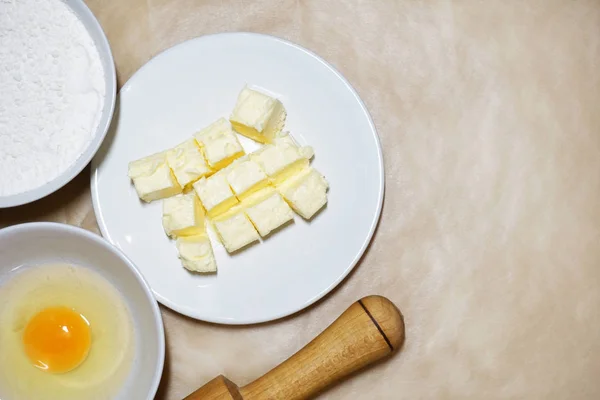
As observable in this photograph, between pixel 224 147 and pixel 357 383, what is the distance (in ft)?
1.85

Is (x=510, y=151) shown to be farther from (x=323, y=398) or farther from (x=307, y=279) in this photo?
(x=323, y=398)

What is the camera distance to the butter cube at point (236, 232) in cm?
118

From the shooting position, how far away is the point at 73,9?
1170 millimetres

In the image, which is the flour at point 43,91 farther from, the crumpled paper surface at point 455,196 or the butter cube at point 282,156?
the butter cube at point 282,156

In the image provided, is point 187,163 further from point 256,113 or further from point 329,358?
point 329,358

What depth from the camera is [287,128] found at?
4.08 feet

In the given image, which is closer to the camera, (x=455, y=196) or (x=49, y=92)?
(x=49, y=92)

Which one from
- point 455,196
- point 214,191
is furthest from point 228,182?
point 455,196

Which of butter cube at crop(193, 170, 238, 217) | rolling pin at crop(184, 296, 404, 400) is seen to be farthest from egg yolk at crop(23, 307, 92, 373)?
butter cube at crop(193, 170, 238, 217)

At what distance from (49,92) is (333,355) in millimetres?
738

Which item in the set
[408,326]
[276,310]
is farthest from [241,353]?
[408,326]

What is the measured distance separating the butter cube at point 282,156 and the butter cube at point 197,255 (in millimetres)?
191

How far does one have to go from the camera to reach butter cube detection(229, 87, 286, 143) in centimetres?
118

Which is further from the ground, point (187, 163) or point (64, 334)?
point (187, 163)
